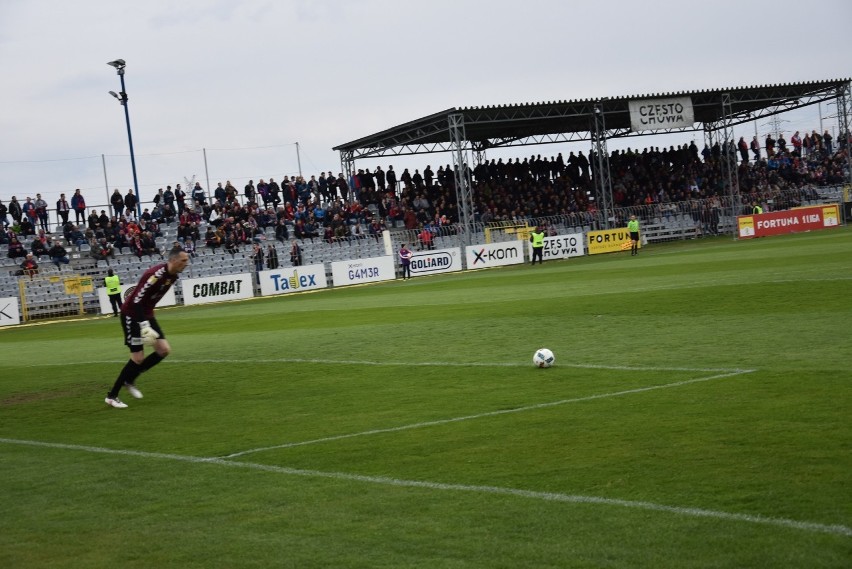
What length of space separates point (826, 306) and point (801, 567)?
42.8 feet

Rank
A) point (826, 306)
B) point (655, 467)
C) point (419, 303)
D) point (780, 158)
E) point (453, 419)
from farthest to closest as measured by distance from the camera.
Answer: point (780, 158) → point (419, 303) → point (826, 306) → point (453, 419) → point (655, 467)

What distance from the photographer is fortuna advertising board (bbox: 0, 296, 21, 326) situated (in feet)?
130

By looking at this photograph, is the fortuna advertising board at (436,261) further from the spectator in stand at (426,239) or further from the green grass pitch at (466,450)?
the green grass pitch at (466,450)

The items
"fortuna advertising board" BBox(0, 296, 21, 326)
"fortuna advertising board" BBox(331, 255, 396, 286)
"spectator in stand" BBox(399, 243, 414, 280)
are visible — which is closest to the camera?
"fortuna advertising board" BBox(0, 296, 21, 326)

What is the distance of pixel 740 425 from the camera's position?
845 cm

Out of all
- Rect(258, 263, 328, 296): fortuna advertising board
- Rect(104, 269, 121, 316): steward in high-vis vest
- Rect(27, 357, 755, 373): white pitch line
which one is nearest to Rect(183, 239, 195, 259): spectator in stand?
Rect(258, 263, 328, 296): fortuna advertising board

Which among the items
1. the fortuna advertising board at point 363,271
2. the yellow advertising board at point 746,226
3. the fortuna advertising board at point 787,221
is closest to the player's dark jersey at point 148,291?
the fortuna advertising board at point 363,271

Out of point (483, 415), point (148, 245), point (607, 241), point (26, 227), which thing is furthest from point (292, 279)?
point (483, 415)

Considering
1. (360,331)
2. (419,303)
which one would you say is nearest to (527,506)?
(360,331)

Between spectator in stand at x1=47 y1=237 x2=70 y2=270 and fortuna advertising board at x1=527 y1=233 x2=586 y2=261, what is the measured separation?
885 inches

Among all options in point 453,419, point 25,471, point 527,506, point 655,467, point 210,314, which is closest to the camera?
point 527,506

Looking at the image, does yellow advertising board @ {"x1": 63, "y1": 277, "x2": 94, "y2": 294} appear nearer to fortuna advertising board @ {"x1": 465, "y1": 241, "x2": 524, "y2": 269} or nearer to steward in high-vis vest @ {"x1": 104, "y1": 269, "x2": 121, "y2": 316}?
steward in high-vis vest @ {"x1": 104, "y1": 269, "x2": 121, "y2": 316}

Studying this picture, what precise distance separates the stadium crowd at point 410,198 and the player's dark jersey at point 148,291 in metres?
33.6

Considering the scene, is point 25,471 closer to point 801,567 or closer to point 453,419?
point 453,419
